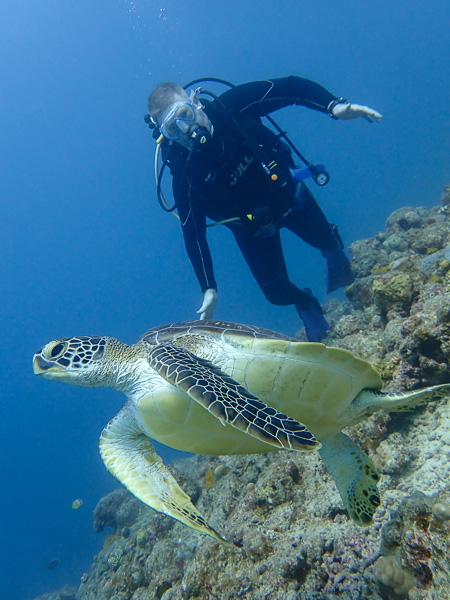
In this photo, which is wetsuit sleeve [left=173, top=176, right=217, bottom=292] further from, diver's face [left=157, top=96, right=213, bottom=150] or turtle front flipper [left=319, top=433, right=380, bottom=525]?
turtle front flipper [left=319, top=433, right=380, bottom=525]

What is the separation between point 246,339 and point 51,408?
7522 cm

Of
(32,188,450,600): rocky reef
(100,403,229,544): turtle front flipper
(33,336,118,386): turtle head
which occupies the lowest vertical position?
(32,188,450,600): rocky reef

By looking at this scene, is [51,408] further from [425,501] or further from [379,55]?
[379,55]

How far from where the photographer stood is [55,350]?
271 centimetres

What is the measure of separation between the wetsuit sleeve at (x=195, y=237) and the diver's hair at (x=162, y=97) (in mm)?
1107

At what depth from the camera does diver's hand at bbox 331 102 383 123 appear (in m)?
4.71

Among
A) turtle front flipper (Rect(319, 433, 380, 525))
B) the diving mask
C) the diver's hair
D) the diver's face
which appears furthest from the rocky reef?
the diver's hair

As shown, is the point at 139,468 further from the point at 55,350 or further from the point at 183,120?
the point at 183,120

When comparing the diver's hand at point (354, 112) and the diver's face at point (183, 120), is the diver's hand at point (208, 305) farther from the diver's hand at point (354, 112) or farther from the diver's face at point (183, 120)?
the diver's hand at point (354, 112)

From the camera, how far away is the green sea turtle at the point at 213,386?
7.47 feet

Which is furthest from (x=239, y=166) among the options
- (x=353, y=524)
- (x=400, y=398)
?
(x=353, y=524)

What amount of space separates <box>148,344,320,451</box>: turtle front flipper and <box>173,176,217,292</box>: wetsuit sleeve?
2.81 m

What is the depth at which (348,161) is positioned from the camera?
10906 cm

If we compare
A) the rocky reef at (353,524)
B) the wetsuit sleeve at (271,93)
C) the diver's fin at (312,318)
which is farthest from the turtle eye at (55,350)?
the wetsuit sleeve at (271,93)
